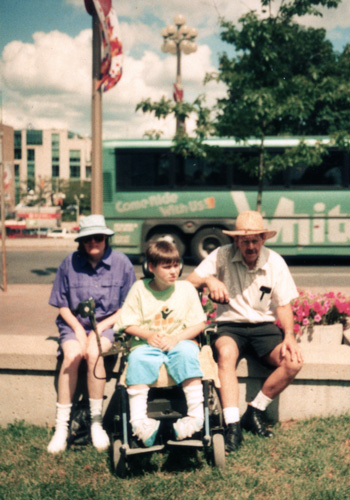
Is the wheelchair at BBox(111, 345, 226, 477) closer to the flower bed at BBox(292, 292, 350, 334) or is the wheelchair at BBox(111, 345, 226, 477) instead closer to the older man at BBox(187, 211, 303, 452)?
the older man at BBox(187, 211, 303, 452)

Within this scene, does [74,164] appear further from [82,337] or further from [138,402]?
[138,402]

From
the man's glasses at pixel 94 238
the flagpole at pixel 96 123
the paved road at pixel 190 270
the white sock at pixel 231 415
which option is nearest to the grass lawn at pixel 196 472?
the white sock at pixel 231 415

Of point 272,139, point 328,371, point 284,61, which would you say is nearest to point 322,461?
point 328,371

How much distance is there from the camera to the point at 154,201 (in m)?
14.2

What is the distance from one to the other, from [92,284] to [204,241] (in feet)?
34.2

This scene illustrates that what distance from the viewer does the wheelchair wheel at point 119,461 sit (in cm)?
310

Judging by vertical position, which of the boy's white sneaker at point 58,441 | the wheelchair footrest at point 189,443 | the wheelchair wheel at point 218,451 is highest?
the wheelchair footrest at point 189,443

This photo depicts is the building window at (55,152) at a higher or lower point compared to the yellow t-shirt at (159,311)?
higher

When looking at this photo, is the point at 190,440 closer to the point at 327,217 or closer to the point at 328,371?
the point at 328,371

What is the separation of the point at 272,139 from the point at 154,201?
3.35 m

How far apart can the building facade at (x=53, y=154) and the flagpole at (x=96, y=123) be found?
96483mm

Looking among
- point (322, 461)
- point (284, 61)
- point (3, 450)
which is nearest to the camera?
point (322, 461)

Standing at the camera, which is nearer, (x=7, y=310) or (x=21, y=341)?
(x=21, y=341)

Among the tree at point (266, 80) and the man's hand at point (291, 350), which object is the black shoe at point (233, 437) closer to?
the man's hand at point (291, 350)
